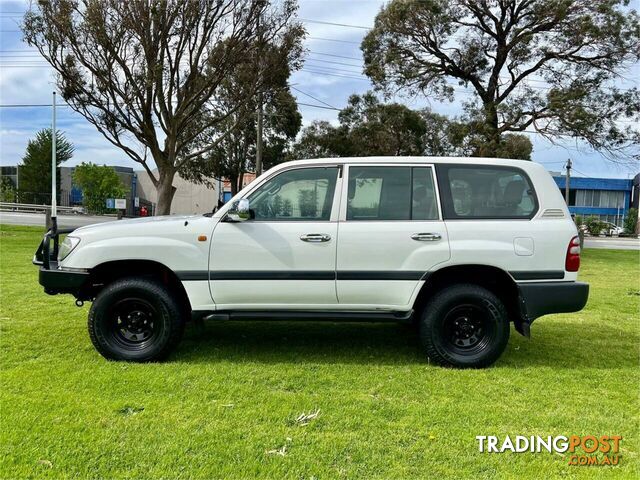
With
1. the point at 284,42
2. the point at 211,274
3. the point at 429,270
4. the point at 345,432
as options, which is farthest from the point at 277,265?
the point at 284,42

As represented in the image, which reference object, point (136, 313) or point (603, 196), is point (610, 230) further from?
point (136, 313)

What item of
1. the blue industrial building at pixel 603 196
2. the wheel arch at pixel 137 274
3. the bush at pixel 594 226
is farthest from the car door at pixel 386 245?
the blue industrial building at pixel 603 196

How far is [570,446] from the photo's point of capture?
3250 mm

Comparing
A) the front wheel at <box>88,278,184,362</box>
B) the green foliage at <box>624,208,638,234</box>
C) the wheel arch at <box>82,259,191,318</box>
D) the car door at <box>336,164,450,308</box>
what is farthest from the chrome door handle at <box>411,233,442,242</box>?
the green foliage at <box>624,208,638,234</box>

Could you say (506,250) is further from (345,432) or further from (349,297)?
(345,432)

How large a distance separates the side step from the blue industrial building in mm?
66602

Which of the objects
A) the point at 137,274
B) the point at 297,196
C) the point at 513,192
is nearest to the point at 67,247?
the point at 137,274

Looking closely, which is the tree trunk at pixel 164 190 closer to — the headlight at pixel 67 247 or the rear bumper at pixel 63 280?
the headlight at pixel 67 247

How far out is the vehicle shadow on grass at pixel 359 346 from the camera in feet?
15.9

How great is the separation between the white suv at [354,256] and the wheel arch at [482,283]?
20mm

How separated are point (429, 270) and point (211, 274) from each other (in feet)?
6.29

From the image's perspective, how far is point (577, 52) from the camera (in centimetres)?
1859

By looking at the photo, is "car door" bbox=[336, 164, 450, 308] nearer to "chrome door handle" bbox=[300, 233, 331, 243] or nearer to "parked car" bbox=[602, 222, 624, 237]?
"chrome door handle" bbox=[300, 233, 331, 243]

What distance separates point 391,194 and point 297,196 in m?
0.85
